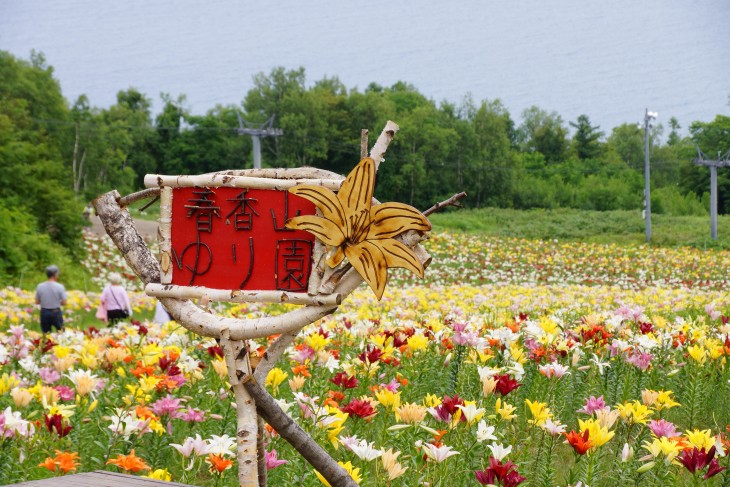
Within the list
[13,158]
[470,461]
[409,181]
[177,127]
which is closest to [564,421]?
[470,461]

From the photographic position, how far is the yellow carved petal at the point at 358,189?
1.40m

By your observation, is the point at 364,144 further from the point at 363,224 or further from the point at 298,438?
the point at 298,438

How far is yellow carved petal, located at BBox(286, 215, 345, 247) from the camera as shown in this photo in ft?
4.65

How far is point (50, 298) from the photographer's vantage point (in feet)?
24.8

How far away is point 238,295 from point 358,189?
334 millimetres

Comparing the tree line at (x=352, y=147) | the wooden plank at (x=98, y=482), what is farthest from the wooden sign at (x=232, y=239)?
the tree line at (x=352, y=147)

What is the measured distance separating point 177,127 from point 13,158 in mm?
29986

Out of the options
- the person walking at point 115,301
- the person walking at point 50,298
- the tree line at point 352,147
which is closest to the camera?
the person walking at point 50,298

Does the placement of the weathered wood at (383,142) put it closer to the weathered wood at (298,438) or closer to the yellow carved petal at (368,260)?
the yellow carved petal at (368,260)

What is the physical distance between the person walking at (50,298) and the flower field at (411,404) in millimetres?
3413

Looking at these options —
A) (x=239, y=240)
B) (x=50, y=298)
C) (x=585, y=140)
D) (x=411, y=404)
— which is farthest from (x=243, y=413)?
(x=585, y=140)

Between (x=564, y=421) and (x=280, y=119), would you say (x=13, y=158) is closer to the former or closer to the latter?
(x=564, y=421)

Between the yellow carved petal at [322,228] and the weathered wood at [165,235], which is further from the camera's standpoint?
the weathered wood at [165,235]

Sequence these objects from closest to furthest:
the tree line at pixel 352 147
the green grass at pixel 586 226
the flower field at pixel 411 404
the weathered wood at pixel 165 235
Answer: the weathered wood at pixel 165 235
the flower field at pixel 411 404
the green grass at pixel 586 226
the tree line at pixel 352 147
